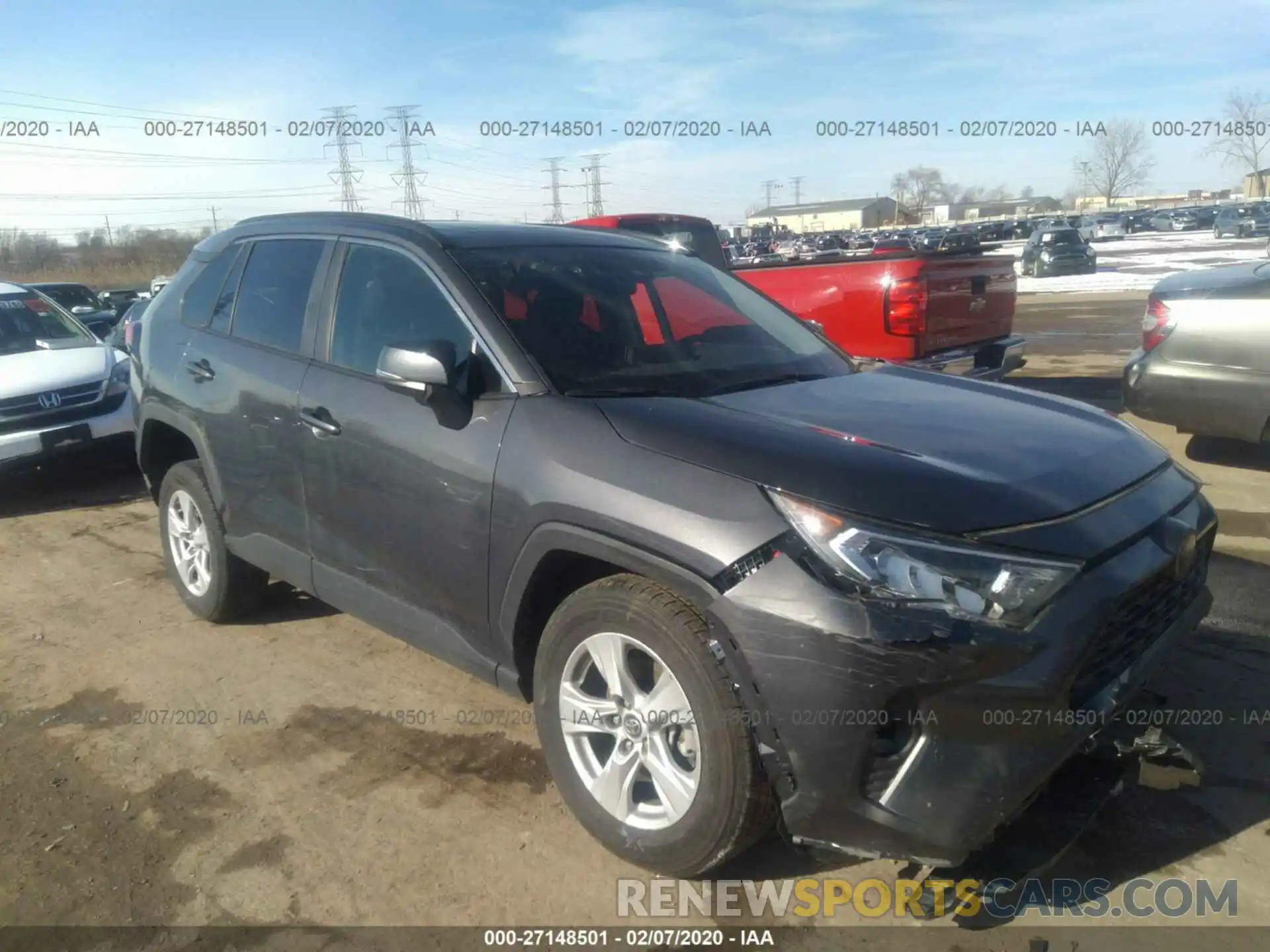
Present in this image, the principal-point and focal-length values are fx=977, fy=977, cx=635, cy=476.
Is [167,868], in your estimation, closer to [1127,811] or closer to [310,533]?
[310,533]

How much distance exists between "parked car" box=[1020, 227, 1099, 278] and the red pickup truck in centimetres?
2294

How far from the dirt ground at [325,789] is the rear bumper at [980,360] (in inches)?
110

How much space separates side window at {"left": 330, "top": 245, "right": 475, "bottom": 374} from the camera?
3369 mm

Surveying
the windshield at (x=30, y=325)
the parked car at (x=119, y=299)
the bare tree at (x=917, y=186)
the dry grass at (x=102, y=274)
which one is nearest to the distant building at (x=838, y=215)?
the bare tree at (x=917, y=186)

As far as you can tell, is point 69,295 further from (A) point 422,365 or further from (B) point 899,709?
(B) point 899,709

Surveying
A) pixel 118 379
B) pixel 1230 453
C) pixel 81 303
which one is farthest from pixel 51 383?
pixel 1230 453

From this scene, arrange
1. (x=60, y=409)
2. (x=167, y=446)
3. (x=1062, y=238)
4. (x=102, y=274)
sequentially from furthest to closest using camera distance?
(x=102, y=274), (x=1062, y=238), (x=60, y=409), (x=167, y=446)

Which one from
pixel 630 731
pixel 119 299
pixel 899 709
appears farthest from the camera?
pixel 119 299

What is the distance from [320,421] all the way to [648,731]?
1.77 meters

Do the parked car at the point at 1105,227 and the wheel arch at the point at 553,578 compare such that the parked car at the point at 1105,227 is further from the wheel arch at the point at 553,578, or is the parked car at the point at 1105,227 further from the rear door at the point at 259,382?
the wheel arch at the point at 553,578

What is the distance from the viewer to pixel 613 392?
3.09 m

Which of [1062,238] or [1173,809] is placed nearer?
[1173,809]

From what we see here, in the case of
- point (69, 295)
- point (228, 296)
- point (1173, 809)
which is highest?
point (69, 295)

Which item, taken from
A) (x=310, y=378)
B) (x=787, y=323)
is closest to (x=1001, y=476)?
(x=787, y=323)
